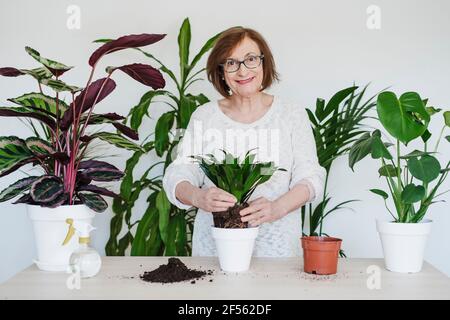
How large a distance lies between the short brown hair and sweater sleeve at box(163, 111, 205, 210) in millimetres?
225

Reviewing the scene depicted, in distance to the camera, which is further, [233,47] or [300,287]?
[233,47]

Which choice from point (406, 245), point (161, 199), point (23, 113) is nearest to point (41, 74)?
point (23, 113)

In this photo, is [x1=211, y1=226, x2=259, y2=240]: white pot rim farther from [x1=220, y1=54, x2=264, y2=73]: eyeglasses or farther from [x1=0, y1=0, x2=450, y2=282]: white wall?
[x1=0, y1=0, x2=450, y2=282]: white wall

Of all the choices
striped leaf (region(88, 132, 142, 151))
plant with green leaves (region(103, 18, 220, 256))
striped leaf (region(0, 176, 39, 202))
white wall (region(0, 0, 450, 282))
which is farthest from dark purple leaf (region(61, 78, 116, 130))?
white wall (region(0, 0, 450, 282))

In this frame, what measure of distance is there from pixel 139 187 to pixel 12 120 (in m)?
1.11

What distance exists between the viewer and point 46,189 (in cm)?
172

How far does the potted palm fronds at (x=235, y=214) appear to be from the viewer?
1669 millimetres

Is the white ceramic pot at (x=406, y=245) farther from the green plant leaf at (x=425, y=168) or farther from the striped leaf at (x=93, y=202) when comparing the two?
the striped leaf at (x=93, y=202)

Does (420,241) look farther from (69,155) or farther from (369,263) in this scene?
(69,155)

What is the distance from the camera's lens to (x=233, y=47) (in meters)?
2.17

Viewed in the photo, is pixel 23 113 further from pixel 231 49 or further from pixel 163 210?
pixel 163 210

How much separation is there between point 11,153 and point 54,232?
0.30 m

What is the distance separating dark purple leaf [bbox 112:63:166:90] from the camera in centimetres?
179

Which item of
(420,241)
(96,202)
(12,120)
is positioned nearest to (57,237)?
(96,202)
